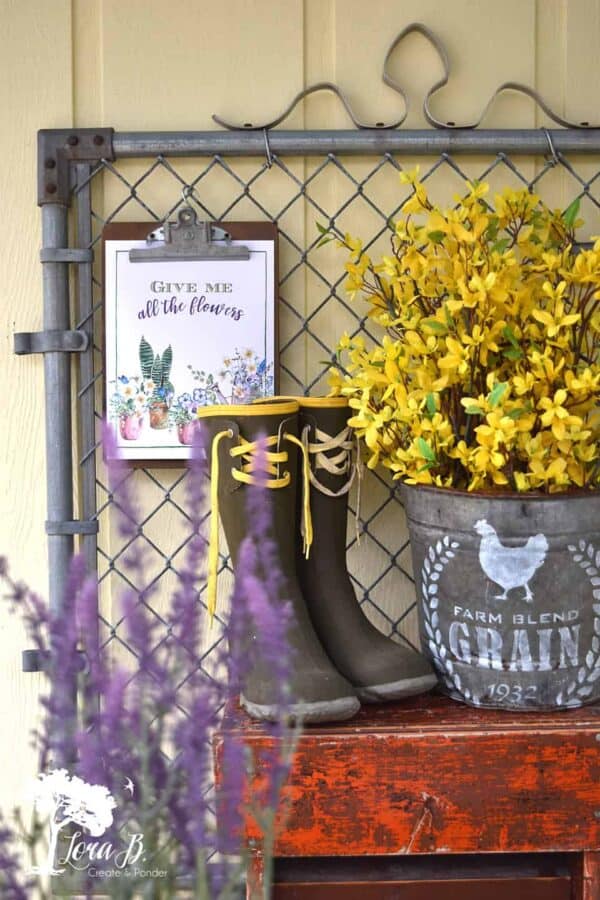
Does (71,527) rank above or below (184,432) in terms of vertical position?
below

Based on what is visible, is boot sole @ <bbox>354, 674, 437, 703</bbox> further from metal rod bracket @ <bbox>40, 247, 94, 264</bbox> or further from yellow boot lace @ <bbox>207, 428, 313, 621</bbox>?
metal rod bracket @ <bbox>40, 247, 94, 264</bbox>

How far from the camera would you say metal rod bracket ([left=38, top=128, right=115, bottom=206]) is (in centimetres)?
111

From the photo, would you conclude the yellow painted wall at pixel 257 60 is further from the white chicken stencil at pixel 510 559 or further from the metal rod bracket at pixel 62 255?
the white chicken stencil at pixel 510 559

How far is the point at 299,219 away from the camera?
1146 mm

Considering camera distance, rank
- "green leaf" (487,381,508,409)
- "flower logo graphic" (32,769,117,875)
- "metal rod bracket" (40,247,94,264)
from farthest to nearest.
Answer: "metal rod bracket" (40,247,94,264), "green leaf" (487,381,508,409), "flower logo graphic" (32,769,117,875)

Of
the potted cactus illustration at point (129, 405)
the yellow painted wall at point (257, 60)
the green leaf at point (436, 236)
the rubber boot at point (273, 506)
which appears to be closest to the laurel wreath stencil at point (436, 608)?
the rubber boot at point (273, 506)

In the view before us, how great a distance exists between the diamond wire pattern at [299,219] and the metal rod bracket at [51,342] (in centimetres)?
3

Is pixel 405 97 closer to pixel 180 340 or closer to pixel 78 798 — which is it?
pixel 180 340

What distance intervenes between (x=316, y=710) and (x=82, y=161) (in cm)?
→ 69

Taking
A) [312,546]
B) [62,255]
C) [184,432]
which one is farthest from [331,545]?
[62,255]

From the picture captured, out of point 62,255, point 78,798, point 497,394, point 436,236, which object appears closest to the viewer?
point 78,798

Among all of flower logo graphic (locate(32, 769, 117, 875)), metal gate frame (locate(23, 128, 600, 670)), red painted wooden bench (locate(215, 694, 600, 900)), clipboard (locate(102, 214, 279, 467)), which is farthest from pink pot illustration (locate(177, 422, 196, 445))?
flower logo graphic (locate(32, 769, 117, 875))

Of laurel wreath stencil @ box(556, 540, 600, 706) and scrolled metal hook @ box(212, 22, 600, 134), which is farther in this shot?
scrolled metal hook @ box(212, 22, 600, 134)

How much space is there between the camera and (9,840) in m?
0.43
